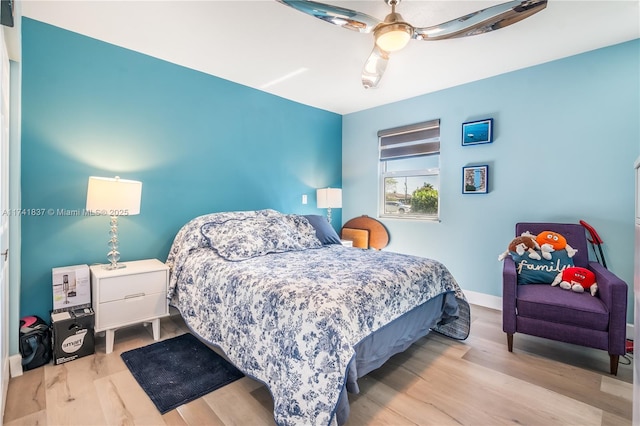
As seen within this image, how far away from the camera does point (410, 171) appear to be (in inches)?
159

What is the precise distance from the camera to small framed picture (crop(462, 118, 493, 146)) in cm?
326

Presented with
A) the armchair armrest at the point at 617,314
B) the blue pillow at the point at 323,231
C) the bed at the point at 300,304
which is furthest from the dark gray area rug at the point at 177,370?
the armchair armrest at the point at 617,314

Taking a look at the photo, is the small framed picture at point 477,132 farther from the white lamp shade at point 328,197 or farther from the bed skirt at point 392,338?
the bed skirt at point 392,338

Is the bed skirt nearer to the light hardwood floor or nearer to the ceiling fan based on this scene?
the light hardwood floor

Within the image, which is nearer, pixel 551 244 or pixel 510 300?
pixel 510 300

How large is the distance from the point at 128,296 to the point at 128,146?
1.30 m

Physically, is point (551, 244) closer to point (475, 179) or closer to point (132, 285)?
point (475, 179)

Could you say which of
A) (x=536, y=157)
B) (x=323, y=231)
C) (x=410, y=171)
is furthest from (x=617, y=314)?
(x=410, y=171)

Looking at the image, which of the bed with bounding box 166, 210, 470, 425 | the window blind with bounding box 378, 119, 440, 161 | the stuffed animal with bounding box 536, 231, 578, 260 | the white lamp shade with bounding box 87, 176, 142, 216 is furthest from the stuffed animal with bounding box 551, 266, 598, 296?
the white lamp shade with bounding box 87, 176, 142, 216

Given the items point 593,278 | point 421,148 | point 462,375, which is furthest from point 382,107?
point 462,375

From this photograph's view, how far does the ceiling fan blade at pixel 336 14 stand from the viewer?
1.75 metres

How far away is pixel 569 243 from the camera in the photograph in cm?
267

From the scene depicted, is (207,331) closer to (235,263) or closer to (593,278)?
(235,263)

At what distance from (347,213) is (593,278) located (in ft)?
9.60
